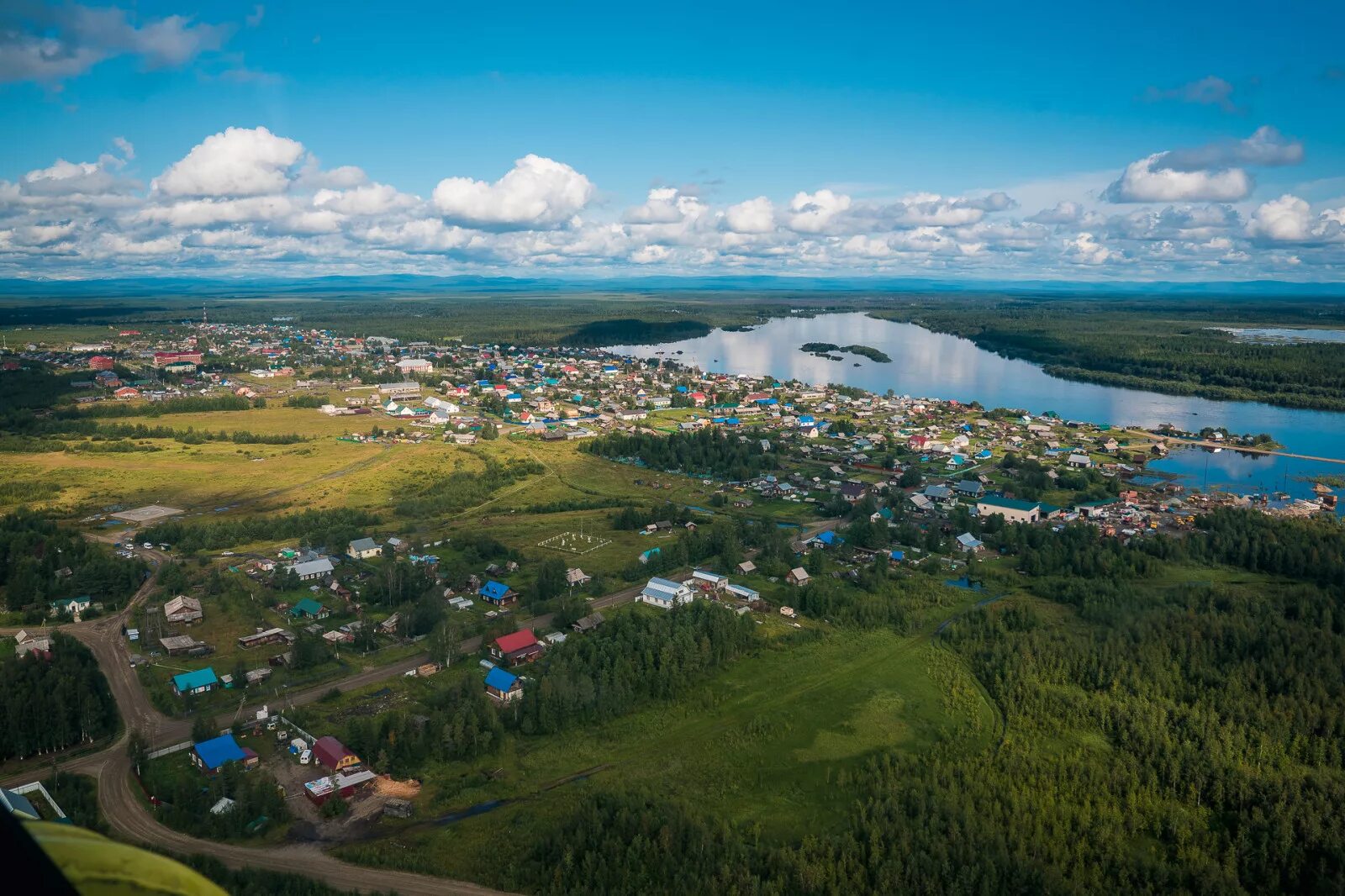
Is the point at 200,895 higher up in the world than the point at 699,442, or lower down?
higher up

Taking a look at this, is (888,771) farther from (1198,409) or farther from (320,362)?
(320,362)

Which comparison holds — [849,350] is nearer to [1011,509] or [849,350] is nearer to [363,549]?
[1011,509]

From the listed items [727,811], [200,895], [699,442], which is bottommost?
[727,811]

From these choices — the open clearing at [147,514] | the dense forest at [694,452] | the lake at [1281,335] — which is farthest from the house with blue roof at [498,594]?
the lake at [1281,335]

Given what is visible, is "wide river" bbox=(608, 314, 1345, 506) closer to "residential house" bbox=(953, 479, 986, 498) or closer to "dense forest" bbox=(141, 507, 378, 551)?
"residential house" bbox=(953, 479, 986, 498)

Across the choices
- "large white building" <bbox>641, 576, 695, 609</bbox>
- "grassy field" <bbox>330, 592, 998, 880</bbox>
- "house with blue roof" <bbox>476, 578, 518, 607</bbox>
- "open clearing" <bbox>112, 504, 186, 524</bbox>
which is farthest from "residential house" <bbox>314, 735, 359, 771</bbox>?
"open clearing" <bbox>112, 504, 186, 524</bbox>

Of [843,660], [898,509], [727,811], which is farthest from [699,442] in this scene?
[727,811]
